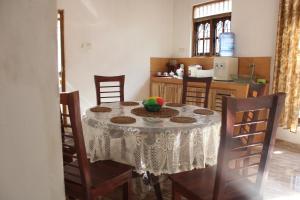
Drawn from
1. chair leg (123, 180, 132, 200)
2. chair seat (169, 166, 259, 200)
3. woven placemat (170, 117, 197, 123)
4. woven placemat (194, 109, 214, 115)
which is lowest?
chair leg (123, 180, 132, 200)

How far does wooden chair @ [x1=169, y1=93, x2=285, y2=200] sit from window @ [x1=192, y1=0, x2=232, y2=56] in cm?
330

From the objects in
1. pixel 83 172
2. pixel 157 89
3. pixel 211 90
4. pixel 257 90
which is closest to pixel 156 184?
pixel 83 172

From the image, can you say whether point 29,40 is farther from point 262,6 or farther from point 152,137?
point 262,6

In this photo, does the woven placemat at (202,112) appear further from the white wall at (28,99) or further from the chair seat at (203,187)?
the white wall at (28,99)

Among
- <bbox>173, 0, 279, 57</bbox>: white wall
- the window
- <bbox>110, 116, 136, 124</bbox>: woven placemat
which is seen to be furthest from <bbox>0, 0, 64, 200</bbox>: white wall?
the window

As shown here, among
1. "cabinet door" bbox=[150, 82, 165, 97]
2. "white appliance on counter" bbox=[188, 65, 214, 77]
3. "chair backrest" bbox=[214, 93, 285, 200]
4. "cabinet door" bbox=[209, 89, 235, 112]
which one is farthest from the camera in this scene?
"cabinet door" bbox=[150, 82, 165, 97]

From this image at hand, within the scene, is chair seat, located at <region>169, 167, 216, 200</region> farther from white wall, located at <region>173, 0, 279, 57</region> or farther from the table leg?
white wall, located at <region>173, 0, 279, 57</region>

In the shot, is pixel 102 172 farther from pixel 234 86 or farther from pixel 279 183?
pixel 234 86

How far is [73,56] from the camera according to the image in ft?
13.5

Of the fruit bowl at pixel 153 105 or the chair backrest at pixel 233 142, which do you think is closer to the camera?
the chair backrest at pixel 233 142

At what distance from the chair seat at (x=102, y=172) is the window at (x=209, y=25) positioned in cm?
341

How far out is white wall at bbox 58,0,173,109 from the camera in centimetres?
412

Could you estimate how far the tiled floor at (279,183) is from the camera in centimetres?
231

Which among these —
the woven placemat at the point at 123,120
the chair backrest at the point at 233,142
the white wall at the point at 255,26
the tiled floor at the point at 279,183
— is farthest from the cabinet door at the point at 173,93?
the chair backrest at the point at 233,142
